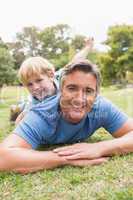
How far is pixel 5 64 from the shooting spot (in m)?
29.0

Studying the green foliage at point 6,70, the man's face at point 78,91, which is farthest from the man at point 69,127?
the green foliage at point 6,70

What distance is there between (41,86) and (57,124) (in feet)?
4.05

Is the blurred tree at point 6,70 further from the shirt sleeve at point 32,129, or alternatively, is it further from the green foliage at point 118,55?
the shirt sleeve at point 32,129

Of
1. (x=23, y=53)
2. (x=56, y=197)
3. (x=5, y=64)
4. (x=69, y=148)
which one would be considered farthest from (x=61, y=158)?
(x=23, y=53)

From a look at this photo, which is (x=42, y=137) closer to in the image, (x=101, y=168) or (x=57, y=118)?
(x=57, y=118)

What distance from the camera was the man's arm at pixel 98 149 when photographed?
3656 mm

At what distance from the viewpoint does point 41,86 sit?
5176 mm

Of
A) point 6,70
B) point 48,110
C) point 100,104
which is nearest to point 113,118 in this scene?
point 100,104

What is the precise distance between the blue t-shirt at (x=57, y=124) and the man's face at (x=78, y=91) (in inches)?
9.5

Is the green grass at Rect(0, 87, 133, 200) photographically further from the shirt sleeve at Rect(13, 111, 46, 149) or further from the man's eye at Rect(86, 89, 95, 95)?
the man's eye at Rect(86, 89, 95, 95)

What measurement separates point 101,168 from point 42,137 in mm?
725

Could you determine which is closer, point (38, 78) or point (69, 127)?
point (69, 127)

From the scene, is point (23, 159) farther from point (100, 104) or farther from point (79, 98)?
point (100, 104)

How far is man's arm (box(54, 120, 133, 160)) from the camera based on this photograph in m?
3.66
